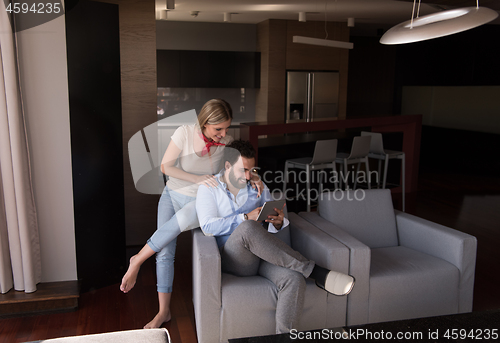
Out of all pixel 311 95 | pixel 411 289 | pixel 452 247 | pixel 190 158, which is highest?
pixel 311 95

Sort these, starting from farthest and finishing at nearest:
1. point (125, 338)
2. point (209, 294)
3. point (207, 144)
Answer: point (207, 144), point (209, 294), point (125, 338)

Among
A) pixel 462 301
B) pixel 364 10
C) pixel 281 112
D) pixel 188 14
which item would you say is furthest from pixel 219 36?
pixel 462 301

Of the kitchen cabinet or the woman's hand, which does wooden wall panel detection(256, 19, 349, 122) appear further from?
the woman's hand

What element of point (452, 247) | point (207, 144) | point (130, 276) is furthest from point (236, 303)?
point (452, 247)

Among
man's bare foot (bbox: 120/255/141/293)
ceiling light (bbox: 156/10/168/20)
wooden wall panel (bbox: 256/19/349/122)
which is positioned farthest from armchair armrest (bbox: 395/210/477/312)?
ceiling light (bbox: 156/10/168/20)

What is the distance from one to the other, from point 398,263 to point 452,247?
350mm

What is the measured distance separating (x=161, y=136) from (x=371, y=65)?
16.4 ft

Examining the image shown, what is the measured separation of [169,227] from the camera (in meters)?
2.69

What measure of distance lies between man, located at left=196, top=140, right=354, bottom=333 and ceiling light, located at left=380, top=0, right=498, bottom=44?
1050mm

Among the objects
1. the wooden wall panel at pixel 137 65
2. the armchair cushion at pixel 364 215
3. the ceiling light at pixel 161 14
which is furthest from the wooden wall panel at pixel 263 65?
the armchair cushion at pixel 364 215

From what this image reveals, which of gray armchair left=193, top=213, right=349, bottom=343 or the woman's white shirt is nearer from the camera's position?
gray armchair left=193, top=213, right=349, bottom=343

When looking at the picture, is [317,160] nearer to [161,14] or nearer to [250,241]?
[250,241]

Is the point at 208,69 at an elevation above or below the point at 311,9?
below

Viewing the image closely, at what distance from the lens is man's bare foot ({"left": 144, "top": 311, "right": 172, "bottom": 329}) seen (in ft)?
8.74
